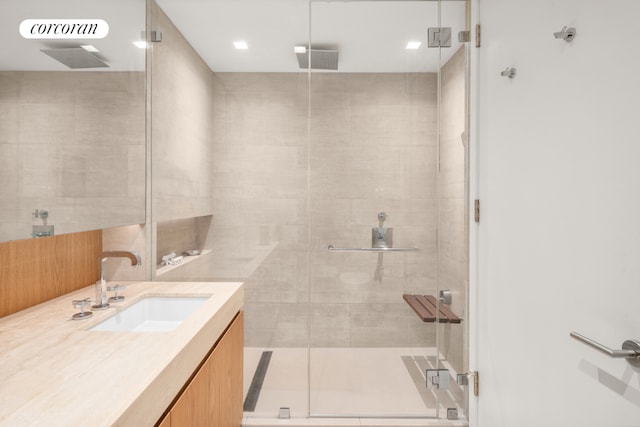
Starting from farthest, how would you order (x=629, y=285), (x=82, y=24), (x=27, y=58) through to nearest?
1. (x=82, y=24)
2. (x=27, y=58)
3. (x=629, y=285)

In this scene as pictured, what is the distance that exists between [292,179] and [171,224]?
801mm

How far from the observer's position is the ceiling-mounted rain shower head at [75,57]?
1.37 metres

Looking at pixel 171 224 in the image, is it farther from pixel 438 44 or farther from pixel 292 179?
pixel 438 44

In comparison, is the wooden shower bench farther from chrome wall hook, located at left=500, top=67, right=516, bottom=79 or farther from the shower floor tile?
chrome wall hook, located at left=500, top=67, right=516, bottom=79

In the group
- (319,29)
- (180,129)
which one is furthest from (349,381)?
(319,29)

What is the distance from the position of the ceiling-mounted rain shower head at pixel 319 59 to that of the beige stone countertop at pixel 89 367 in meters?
1.44

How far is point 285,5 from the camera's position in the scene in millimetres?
2033

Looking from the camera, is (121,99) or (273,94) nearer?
(121,99)

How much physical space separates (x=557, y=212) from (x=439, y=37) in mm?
1276

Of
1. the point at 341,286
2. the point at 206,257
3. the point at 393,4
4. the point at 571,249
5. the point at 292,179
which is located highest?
the point at 393,4

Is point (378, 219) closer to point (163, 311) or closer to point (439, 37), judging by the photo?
point (439, 37)

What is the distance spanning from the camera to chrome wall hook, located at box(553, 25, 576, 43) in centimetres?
122

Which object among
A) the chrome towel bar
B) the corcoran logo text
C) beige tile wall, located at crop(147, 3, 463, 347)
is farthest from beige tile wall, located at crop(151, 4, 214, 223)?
the chrome towel bar

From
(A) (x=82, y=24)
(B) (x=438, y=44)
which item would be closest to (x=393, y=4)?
(B) (x=438, y=44)
